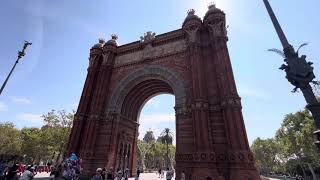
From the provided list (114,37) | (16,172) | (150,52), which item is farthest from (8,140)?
(16,172)

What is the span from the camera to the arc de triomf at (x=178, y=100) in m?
16.0

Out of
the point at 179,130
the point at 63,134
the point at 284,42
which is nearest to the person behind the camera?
the point at 284,42

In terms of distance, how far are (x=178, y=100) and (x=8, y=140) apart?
47890mm

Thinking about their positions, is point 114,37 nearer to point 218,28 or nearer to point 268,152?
point 218,28

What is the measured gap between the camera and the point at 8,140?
47.6 m

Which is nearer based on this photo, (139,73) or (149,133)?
(139,73)

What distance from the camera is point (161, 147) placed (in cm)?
7725

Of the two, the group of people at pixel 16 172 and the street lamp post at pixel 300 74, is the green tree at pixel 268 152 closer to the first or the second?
the street lamp post at pixel 300 74

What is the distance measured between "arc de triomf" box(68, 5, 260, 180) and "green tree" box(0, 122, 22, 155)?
35707 millimetres

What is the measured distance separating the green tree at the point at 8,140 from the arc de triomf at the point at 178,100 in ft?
117

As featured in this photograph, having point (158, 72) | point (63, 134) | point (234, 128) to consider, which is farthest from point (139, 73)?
point (63, 134)

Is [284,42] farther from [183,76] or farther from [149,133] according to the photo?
[149,133]

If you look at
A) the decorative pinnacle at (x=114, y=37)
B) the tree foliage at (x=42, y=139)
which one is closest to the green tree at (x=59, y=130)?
the tree foliage at (x=42, y=139)

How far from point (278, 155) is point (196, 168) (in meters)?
55.6
